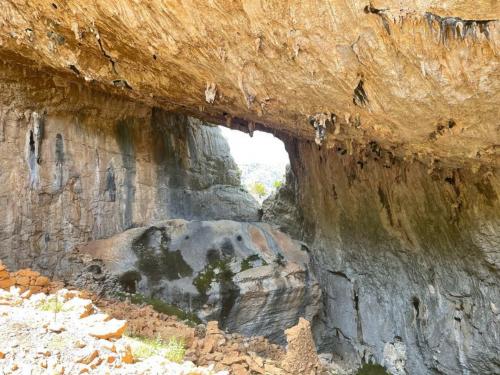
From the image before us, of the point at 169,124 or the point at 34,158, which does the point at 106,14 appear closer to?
the point at 34,158

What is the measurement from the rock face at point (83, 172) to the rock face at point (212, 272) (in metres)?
0.65

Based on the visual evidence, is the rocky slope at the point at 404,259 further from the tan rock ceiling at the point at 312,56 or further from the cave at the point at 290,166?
the tan rock ceiling at the point at 312,56

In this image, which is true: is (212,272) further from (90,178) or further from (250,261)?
(90,178)

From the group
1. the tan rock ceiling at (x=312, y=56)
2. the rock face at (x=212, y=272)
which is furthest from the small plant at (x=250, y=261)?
the tan rock ceiling at (x=312, y=56)

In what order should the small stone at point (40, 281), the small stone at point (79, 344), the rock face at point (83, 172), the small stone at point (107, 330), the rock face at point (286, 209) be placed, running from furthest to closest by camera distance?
the rock face at point (286, 209)
the rock face at point (83, 172)
the small stone at point (40, 281)
the small stone at point (107, 330)
the small stone at point (79, 344)

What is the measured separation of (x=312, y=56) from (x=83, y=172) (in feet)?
23.6

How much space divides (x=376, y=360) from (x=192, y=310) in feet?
17.8

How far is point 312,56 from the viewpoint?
21.6 feet

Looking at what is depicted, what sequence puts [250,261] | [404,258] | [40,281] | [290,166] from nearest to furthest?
[40,281], [404,258], [250,261], [290,166]

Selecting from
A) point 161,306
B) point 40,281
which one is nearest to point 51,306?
point 40,281

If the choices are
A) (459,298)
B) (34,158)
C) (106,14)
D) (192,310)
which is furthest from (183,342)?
(459,298)

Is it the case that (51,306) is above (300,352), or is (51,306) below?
above

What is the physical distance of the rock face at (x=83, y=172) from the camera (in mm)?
9891

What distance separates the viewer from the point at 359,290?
12.6m
